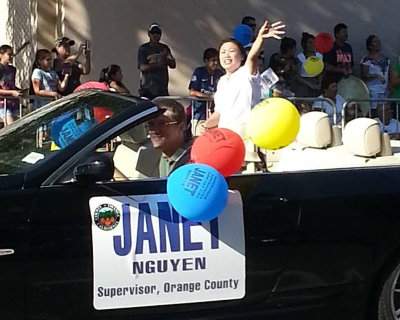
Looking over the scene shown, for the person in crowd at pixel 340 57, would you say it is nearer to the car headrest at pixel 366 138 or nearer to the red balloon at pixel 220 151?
the car headrest at pixel 366 138

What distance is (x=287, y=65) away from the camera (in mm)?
12727

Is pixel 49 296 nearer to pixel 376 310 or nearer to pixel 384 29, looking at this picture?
pixel 376 310

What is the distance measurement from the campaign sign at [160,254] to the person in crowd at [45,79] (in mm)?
6408

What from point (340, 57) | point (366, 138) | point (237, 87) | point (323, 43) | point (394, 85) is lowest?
point (366, 138)

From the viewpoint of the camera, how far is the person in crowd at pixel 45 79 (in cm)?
1080

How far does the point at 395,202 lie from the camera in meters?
4.91

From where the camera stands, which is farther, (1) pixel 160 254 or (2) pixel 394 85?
(2) pixel 394 85

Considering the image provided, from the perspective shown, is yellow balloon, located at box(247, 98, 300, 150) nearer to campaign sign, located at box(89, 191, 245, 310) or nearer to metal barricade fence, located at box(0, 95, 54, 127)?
campaign sign, located at box(89, 191, 245, 310)

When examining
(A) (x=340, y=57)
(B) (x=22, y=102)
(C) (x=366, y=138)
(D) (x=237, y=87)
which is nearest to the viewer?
(C) (x=366, y=138)

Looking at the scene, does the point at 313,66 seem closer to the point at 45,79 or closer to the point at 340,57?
the point at 340,57

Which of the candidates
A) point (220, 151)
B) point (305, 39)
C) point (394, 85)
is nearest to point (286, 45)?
point (305, 39)

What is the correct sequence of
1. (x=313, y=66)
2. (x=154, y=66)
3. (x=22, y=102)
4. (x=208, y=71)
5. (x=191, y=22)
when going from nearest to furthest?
(x=22, y=102) < (x=154, y=66) < (x=208, y=71) < (x=313, y=66) < (x=191, y=22)

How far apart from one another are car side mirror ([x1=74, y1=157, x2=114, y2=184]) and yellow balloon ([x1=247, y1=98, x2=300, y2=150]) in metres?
0.98

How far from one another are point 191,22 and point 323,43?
2.08 meters
